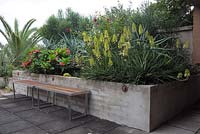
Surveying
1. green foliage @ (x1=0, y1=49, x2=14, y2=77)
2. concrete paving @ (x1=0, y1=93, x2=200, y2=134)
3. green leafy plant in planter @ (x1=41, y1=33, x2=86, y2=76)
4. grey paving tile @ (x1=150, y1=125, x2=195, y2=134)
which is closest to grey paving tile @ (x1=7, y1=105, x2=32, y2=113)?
concrete paving @ (x1=0, y1=93, x2=200, y2=134)

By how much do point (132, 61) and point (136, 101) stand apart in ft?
2.57

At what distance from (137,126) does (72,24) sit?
8.89 meters

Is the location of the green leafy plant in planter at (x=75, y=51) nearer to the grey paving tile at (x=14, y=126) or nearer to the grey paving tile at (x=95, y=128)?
the grey paving tile at (x=95, y=128)

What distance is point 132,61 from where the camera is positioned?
3350 millimetres

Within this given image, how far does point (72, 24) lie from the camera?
35.4 ft

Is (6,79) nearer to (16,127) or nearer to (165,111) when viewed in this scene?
(16,127)

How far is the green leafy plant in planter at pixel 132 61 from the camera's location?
324cm

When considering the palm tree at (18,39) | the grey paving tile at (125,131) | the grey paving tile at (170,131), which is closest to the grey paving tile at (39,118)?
the grey paving tile at (125,131)

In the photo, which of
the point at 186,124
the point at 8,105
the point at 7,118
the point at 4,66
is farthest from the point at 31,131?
the point at 4,66

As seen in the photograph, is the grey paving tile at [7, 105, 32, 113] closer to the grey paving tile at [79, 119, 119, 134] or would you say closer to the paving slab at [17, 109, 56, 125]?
the paving slab at [17, 109, 56, 125]

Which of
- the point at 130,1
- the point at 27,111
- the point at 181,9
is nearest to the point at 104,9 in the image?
the point at 130,1

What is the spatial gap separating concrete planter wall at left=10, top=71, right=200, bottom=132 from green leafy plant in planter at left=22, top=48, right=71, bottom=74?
70 centimetres

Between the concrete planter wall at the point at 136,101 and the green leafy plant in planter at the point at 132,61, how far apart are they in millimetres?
194

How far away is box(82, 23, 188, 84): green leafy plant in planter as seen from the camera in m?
3.24
